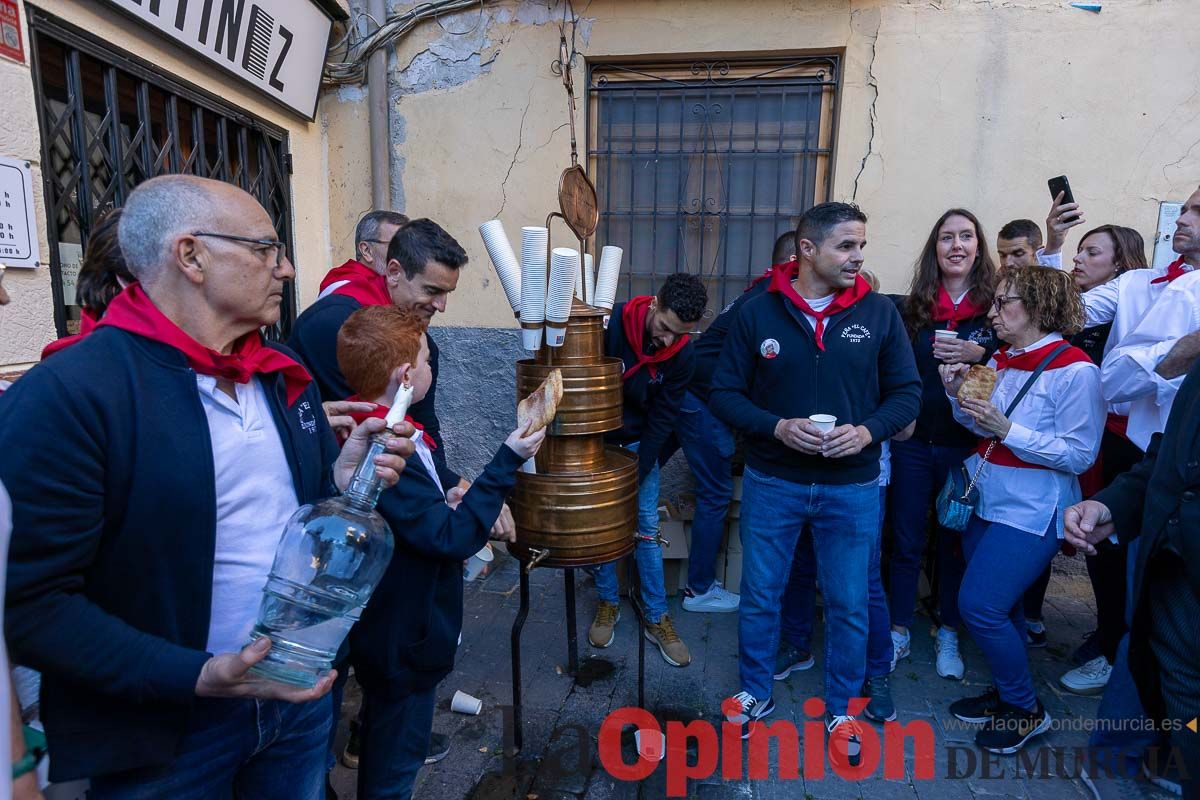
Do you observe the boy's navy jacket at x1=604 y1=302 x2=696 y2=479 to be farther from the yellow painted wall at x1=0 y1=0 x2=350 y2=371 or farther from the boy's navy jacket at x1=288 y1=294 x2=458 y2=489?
the yellow painted wall at x1=0 y1=0 x2=350 y2=371

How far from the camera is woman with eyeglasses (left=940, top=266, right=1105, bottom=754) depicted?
2.60 m

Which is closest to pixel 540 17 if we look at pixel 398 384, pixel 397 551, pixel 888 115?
pixel 888 115

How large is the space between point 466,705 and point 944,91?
4.73m

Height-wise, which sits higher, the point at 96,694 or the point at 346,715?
the point at 96,694

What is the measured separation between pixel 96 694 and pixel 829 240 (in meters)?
2.61

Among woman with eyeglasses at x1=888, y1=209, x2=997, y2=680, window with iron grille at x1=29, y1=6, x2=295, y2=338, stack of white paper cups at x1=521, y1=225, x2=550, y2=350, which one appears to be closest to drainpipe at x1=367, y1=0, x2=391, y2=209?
window with iron grille at x1=29, y1=6, x2=295, y2=338

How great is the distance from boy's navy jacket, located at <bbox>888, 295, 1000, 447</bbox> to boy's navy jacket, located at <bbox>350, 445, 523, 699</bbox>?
93.6 inches

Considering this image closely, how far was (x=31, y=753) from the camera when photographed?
1037 millimetres

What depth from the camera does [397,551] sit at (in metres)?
1.83

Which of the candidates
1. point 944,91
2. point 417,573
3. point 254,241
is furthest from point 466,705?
point 944,91

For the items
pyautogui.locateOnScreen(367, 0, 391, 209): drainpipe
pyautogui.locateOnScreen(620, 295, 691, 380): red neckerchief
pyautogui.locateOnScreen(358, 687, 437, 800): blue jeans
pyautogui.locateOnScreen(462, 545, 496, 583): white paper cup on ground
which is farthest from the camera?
pyautogui.locateOnScreen(367, 0, 391, 209): drainpipe

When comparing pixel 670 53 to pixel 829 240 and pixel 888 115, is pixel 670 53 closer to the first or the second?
pixel 888 115

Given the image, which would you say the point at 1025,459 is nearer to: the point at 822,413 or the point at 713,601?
the point at 822,413

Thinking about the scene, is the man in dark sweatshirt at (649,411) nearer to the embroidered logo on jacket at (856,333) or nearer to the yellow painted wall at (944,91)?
the embroidered logo on jacket at (856,333)
